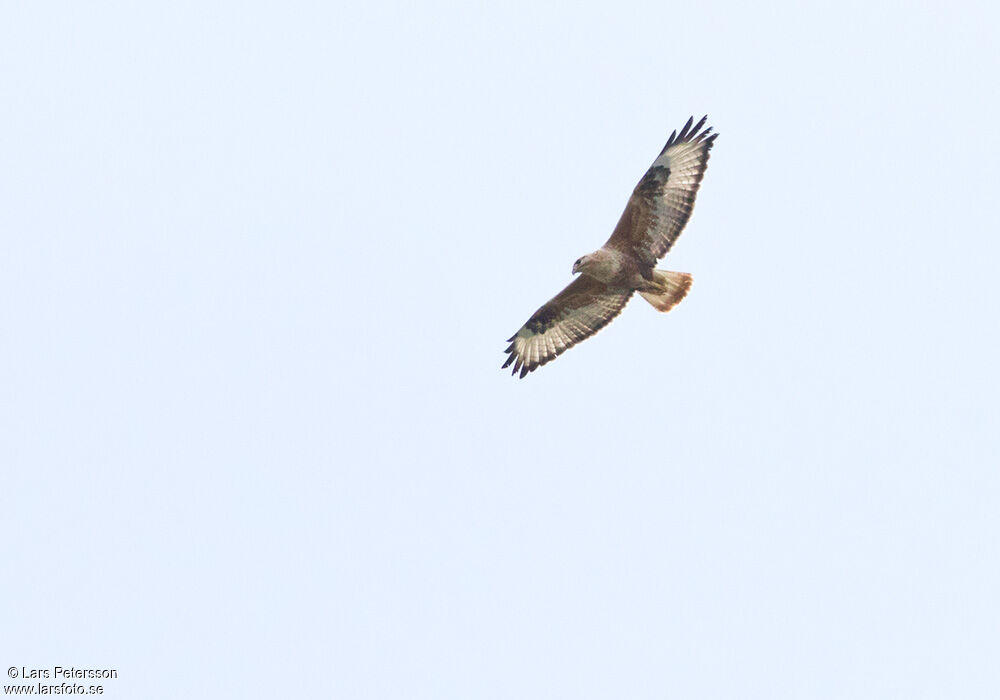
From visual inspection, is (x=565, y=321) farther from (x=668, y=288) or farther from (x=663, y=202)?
(x=663, y=202)

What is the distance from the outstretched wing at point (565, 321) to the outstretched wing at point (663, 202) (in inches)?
20.7

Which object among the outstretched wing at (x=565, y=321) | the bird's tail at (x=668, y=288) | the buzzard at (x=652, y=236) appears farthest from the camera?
the outstretched wing at (x=565, y=321)

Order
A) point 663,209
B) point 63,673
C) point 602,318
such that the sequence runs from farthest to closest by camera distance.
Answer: point 602,318 → point 663,209 → point 63,673

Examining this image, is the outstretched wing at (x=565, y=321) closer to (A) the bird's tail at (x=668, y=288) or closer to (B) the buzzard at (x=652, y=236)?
(B) the buzzard at (x=652, y=236)

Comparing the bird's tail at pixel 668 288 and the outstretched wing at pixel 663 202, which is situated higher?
the outstretched wing at pixel 663 202

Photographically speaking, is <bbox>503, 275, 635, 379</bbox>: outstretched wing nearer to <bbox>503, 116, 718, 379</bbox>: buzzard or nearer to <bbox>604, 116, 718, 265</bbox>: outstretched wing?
<bbox>503, 116, 718, 379</bbox>: buzzard

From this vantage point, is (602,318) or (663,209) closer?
(663,209)

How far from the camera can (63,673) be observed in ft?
31.1

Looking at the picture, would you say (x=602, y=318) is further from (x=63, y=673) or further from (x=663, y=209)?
(x=63, y=673)

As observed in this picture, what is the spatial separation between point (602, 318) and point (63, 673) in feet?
18.4

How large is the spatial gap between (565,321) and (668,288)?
3.72ft

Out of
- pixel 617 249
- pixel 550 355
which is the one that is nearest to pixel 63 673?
pixel 550 355

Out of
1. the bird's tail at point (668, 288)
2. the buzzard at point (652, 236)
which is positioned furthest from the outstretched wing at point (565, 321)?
the bird's tail at point (668, 288)

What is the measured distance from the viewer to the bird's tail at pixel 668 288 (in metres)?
10.5
